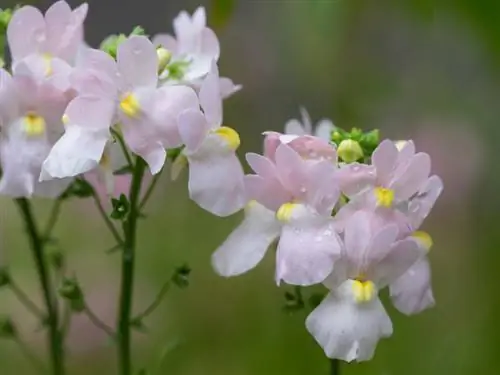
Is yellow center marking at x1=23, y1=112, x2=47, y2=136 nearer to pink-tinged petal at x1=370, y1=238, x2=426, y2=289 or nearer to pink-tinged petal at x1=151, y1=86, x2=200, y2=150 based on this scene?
pink-tinged petal at x1=151, y1=86, x2=200, y2=150

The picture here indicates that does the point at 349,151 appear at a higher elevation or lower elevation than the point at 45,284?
higher

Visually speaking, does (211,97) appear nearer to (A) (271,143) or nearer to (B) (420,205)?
(A) (271,143)

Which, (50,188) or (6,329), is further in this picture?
(6,329)

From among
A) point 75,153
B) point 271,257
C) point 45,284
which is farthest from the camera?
point 271,257

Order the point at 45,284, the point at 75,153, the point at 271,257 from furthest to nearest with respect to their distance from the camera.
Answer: the point at 271,257 < the point at 45,284 < the point at 75,153

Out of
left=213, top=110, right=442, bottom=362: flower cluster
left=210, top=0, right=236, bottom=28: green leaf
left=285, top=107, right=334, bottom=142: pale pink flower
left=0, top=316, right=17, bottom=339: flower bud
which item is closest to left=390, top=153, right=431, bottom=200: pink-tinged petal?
left=213, top=110, right=442, bottom=362: flower cluster

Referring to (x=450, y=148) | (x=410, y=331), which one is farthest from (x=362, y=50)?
(x=410, y=331)

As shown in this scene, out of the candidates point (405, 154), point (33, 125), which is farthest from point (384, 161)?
point (33, 125)
